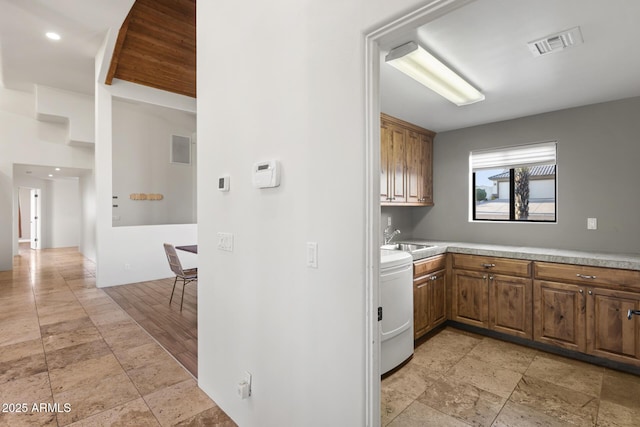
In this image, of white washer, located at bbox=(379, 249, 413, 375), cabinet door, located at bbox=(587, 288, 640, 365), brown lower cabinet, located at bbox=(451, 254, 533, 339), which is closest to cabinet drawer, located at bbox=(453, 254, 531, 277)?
brown lower cabinet, located at bbox=(451, 254, 533, 339)

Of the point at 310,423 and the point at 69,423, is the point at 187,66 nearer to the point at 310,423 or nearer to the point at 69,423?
the point at 69,423

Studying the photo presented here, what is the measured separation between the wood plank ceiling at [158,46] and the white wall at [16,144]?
130 inches

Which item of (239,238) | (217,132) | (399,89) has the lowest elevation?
(239,238)

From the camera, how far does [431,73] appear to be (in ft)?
7.97

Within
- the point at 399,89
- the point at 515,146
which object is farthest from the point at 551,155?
the point at 399,89

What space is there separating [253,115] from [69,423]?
223 cm

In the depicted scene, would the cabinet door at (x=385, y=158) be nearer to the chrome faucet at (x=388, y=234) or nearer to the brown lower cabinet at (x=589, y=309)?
the chrome faucet at (x=388, y=234)

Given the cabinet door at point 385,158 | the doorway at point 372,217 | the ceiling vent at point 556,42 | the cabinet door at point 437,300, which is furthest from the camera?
the cabinet door at point 385,158

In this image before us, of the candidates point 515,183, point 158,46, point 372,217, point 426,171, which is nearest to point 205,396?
point 372,217

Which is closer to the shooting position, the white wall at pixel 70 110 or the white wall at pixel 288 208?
the white wall at pixel 288 208

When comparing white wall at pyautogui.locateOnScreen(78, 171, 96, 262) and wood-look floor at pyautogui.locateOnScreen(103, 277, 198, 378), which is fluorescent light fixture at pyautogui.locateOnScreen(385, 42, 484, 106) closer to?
wood-look floor at pyautogui.locateOnScreen(103, 277, 198, 378)

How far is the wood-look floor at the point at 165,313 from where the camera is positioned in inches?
118

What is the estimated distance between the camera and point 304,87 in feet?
4.77

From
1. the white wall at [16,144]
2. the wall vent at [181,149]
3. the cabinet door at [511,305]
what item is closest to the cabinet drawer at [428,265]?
the cabinet door at [511,305]
